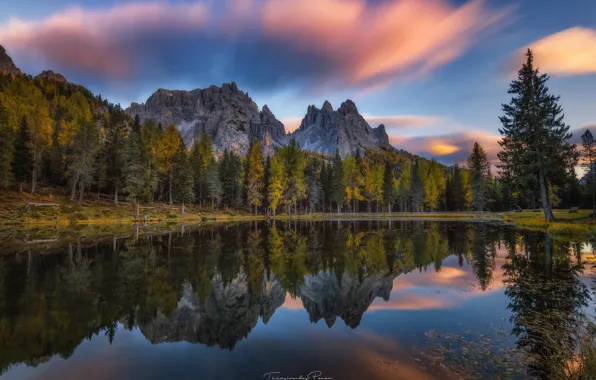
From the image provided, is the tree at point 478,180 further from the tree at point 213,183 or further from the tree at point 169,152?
the tree at point 169,152

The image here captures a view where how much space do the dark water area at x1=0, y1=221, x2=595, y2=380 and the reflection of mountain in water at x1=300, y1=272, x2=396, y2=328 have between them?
0.27 ft

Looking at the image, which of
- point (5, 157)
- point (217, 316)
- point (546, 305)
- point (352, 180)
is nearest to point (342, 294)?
point (217, 316)

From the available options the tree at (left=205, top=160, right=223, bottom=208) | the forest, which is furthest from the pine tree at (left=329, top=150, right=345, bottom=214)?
the tree at (left=205, top=160, right=223, bottom=208)

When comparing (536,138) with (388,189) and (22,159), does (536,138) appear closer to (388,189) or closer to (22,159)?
(388,189)

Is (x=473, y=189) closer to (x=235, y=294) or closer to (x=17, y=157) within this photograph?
(x=235, y=294)

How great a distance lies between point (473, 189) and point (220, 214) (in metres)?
73.1

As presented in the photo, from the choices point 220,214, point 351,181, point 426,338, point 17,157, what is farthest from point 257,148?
point 426,338

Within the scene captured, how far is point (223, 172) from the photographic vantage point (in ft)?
282

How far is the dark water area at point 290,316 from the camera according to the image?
784 cm

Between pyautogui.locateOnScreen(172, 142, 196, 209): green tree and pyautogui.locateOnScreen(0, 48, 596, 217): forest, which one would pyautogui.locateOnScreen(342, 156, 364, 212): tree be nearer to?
pyautogui.locateOnScreen(0, 48, 596, 217): forest

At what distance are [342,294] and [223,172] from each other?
7545 centimetres

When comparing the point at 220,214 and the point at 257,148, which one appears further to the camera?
the point at 257,148

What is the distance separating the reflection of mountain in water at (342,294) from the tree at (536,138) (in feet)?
105

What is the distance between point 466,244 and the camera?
29547mm
